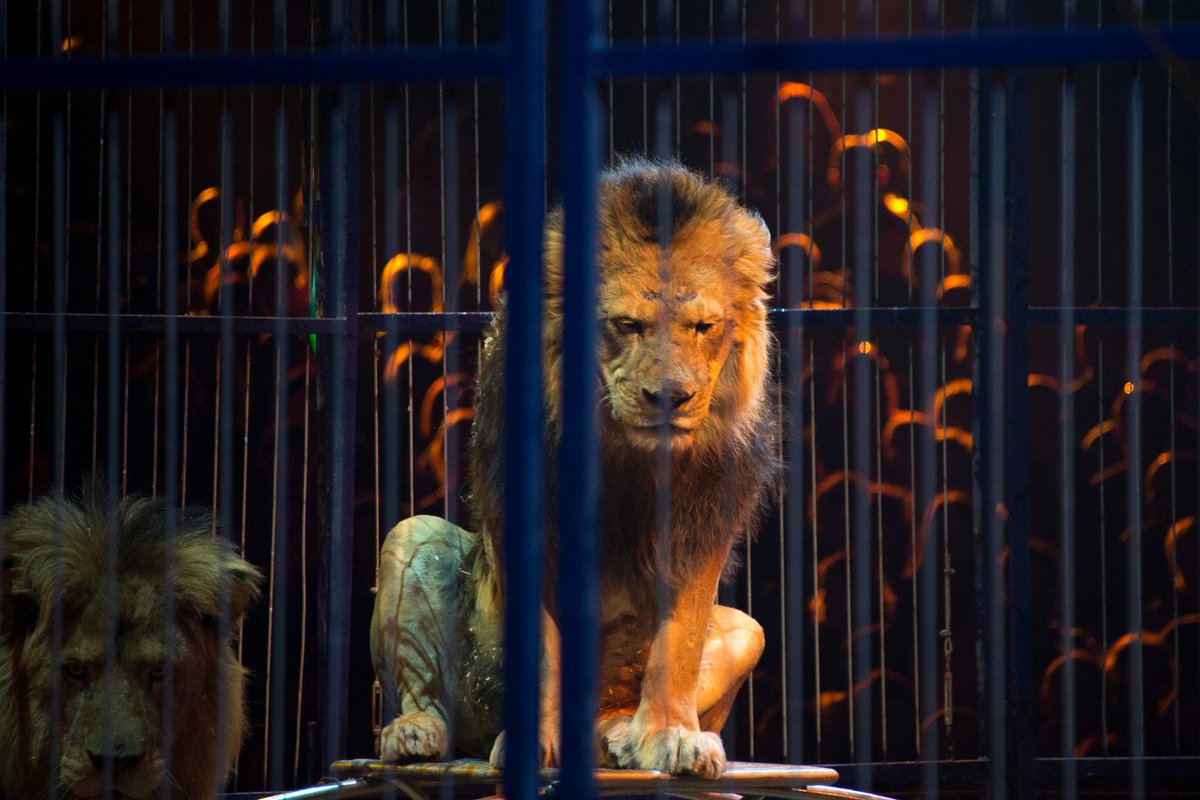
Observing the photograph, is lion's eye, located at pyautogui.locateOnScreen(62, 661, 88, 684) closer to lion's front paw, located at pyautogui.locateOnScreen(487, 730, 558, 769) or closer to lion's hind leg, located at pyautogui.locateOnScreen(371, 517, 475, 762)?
lion's hind leg, located at pyautogui.locateOnScreen(371, 517, 475, 762)

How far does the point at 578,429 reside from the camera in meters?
1.58

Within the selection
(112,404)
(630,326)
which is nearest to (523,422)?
(112,404)

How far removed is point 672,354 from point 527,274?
1.14 metres

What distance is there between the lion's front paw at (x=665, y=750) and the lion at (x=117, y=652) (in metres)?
0.82

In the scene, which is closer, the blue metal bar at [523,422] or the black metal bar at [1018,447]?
the blue metal bar at [523,422]

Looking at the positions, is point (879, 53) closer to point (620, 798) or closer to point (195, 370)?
point (620, 798)

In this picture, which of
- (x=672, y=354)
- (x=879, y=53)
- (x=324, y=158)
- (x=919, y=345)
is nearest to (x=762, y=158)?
(x=919, y=345)

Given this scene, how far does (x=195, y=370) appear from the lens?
4.14m

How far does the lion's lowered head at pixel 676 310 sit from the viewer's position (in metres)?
2.72

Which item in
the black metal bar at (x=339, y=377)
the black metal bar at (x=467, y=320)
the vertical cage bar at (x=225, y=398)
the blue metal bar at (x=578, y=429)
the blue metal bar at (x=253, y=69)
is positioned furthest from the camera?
the black metal bar at (x=467, y=320)

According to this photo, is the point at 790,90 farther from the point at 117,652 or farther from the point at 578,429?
the point at 578,429

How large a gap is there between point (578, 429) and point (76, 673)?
162 centimetres

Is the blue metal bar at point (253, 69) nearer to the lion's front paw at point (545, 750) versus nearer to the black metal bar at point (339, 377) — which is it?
the lion's front paw at point (545, 750)

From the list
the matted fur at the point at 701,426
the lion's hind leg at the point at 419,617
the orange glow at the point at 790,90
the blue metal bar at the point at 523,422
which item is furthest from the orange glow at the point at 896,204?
the blue metal bar at the point at 523,422
